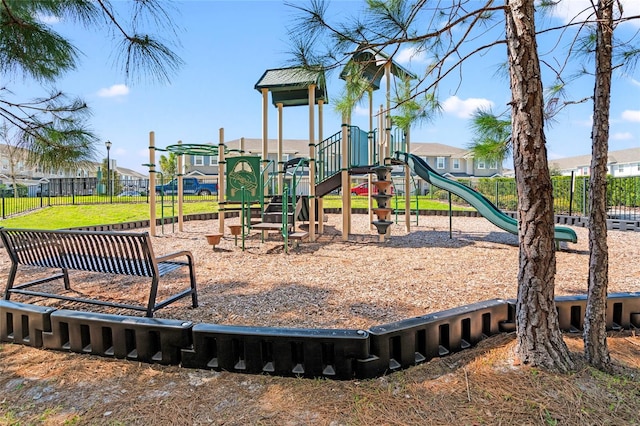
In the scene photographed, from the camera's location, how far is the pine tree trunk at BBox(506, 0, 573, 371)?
2.11 metres

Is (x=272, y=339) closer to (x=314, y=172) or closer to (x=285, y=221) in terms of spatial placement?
(x=285, y=221)

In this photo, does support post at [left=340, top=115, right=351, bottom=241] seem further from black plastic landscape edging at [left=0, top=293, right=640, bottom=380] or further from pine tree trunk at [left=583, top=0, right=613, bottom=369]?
pine tree trunk at [left=583, top=0, right=613, bottom=369]

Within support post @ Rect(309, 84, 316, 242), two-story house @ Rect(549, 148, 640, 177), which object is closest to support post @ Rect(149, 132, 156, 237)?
support post @ Rect(309, 84, 316, 242)

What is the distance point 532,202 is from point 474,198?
6716 millimetres

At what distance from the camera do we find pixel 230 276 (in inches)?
203

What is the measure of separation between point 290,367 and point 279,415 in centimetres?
39

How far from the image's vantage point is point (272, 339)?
233 cm

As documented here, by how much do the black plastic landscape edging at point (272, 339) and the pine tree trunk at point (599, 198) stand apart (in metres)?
0.62

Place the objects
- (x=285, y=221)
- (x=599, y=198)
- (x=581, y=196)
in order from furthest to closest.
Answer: (x=581, y=196)
(x=285, y=221)
(x=599, y=198)

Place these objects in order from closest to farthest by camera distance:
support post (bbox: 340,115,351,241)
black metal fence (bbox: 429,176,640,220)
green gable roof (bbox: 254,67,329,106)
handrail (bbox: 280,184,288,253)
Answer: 1. handrail (bbox: 280,184,288,253)
2. support post (bbox: 340,115,351,241)
3. green gable roof (bbox: 254,67,329,106)
4. black metal fence (bbox: 429,176,640,220)

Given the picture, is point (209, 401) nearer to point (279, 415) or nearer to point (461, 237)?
point (279, 415)

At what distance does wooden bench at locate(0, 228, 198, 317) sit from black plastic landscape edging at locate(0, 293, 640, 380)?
1.43 ft

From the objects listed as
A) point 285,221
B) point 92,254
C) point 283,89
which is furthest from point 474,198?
point 92,254

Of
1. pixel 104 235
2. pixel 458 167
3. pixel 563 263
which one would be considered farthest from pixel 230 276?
pixel 458 167
